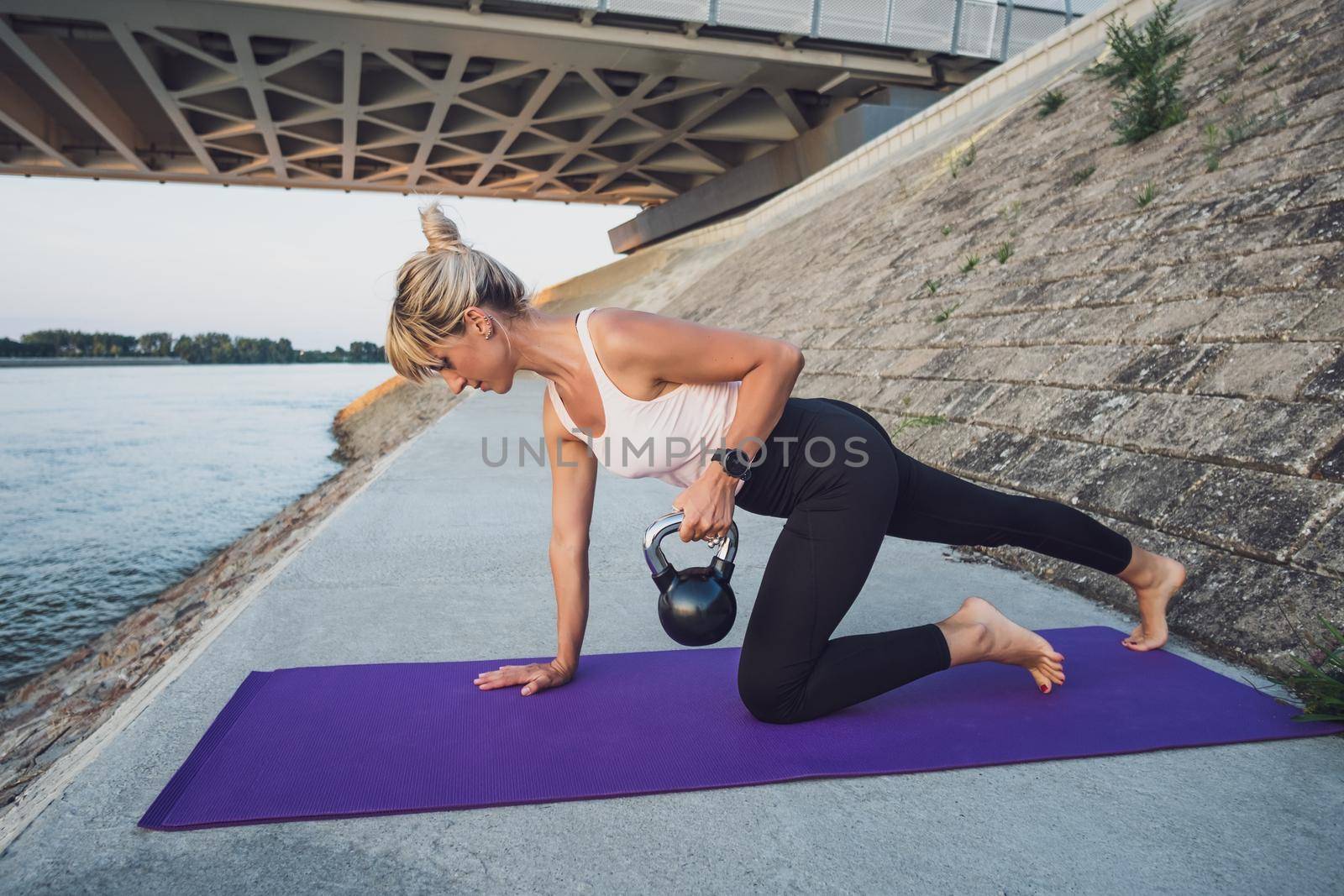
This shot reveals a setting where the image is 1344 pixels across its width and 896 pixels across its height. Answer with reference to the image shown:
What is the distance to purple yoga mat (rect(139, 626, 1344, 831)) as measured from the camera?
1954mm

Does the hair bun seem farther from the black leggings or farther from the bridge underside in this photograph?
the bridge underside

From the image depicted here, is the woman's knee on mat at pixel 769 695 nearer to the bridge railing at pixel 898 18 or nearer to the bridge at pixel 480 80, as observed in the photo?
the bridge at pixel 480 80

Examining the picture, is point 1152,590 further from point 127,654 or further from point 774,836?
point 127,654

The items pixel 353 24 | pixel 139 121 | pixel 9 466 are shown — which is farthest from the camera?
pixel 139 121

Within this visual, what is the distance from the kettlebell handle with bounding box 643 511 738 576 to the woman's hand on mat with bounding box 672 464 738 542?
0.30ft

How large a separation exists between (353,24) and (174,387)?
29.0 m

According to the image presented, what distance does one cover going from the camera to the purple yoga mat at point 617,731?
195 centimetres

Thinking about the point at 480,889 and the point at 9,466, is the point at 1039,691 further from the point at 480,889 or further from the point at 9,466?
the point at 9,466

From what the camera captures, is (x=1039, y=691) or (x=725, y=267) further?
(x=725, y=267)

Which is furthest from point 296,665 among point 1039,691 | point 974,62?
point 974,62

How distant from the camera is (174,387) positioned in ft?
138

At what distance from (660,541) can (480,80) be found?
24.5 meters

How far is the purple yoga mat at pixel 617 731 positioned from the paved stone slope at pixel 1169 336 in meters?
0.51

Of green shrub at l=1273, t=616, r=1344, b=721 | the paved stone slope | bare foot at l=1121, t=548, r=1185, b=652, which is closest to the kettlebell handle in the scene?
bare foot at l=1121, t=548, r=1185, b=652
